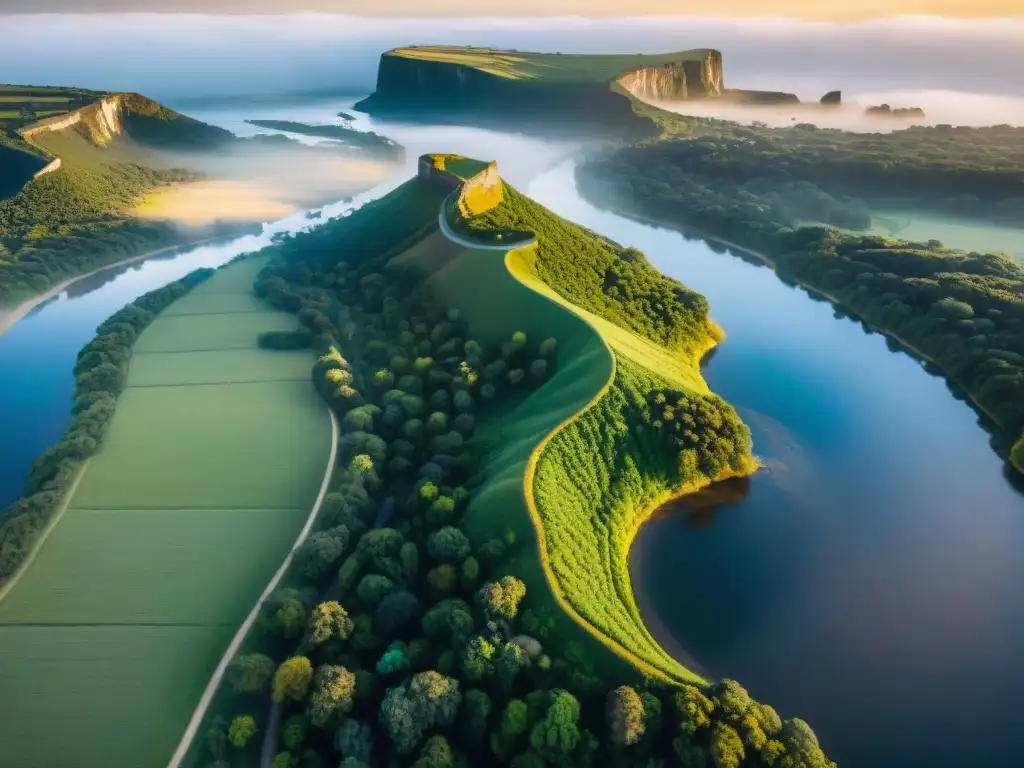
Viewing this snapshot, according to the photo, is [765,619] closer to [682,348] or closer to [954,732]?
[954,732]

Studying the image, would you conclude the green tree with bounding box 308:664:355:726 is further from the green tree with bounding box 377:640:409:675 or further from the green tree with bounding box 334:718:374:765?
the green tree with bounding box 377:640:409:675

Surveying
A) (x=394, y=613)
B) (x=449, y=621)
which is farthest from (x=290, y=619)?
(x=449, y=621)

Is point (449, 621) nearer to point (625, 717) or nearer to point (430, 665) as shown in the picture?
point (430, 665)

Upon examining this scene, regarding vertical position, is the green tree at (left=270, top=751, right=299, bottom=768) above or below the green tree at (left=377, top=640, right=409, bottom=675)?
below

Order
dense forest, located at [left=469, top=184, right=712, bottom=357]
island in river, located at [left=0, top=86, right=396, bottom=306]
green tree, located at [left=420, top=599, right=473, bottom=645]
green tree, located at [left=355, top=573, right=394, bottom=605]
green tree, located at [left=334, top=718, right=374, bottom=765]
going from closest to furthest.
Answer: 1. green tree, located at [left=334, top=718, right=374, bottom=765]
2. green tree, located at [left=420, top=599, right=473, bottom=645]
3. green tree, located at [left=355, top=573, right=394, bottom=605]
4. dense forest, located at [left=469, top=184, right=712, bottom=357]
5. island in river, located at [left=0, top=86, right=396, bottom=306]

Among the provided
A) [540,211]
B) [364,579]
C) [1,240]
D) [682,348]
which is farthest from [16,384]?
[682,348]

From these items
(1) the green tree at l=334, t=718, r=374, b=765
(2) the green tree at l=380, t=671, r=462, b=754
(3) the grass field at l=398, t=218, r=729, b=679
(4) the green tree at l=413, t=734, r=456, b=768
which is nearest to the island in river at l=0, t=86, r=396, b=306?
(3) the grass field at l=398, t=218, r=729, b=679
